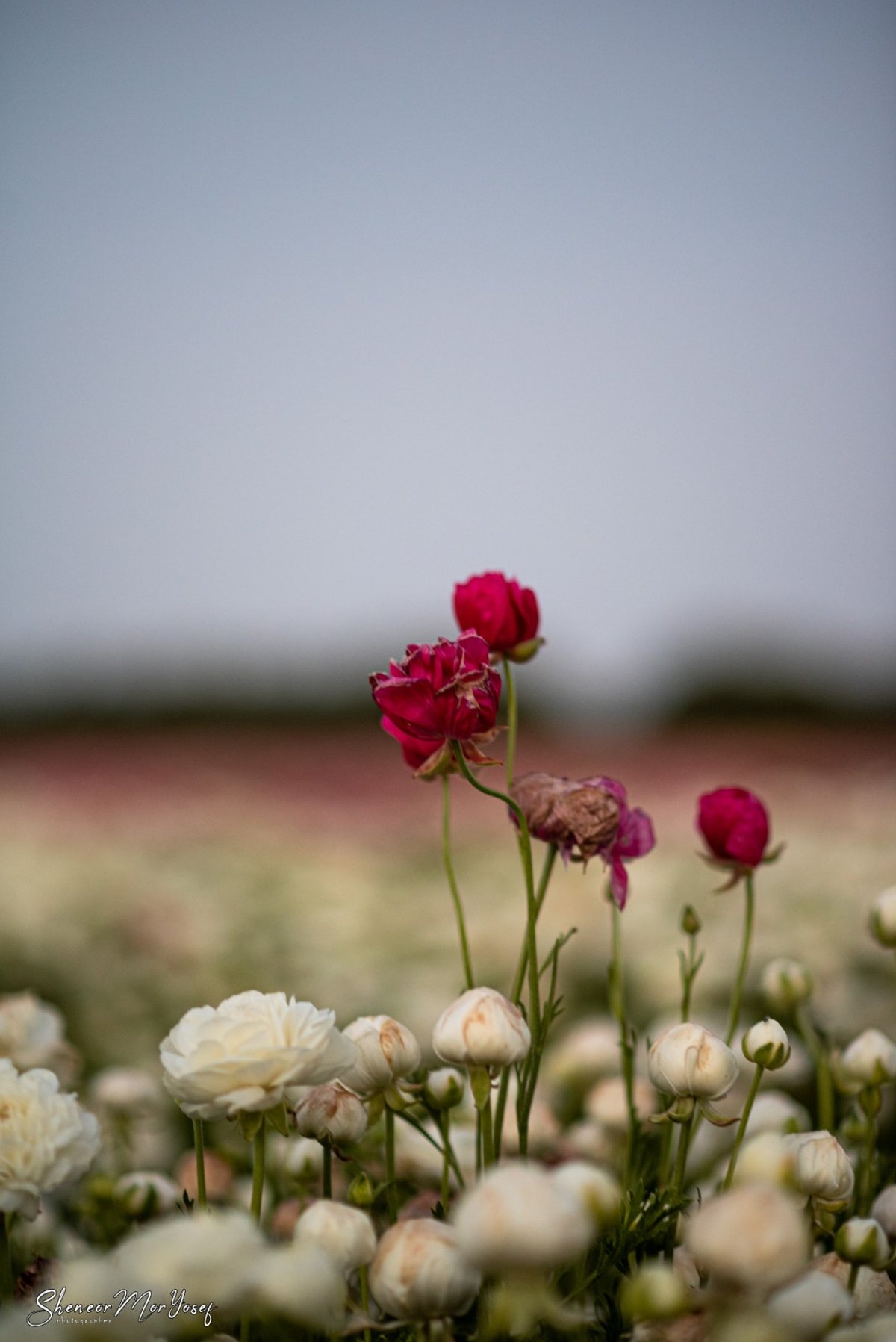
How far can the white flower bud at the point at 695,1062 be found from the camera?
1.89ft

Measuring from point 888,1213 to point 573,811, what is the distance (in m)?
0.33

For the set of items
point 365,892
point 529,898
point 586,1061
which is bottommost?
point 365,892

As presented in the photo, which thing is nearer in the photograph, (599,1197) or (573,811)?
(599,1197)

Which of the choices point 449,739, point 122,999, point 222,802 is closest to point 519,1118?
point 449,739

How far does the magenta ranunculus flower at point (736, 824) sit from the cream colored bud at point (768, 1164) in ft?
0.81

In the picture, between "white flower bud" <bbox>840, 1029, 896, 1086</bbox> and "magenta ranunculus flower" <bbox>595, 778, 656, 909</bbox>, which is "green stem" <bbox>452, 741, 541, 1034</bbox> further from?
"white flower bud" <bbox>840, 1029, 896, 1086</bbox>

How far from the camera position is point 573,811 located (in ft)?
2.07

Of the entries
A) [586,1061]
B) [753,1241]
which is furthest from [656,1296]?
[586,1061]

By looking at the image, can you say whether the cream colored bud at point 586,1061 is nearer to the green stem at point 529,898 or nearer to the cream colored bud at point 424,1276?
the green stem at point 529,898

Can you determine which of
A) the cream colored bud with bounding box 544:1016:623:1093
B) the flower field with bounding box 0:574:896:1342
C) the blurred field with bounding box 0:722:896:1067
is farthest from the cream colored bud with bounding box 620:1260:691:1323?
the blurred field with bounding box 0:722:896:1067

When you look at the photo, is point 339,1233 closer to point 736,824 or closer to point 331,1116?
point 331,1116

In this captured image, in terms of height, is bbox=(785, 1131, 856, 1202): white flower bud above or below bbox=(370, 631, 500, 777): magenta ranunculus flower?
below

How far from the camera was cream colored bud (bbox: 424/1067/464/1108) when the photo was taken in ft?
2.10

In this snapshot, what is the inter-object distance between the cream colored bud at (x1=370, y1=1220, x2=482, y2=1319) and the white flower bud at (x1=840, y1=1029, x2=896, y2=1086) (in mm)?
397
